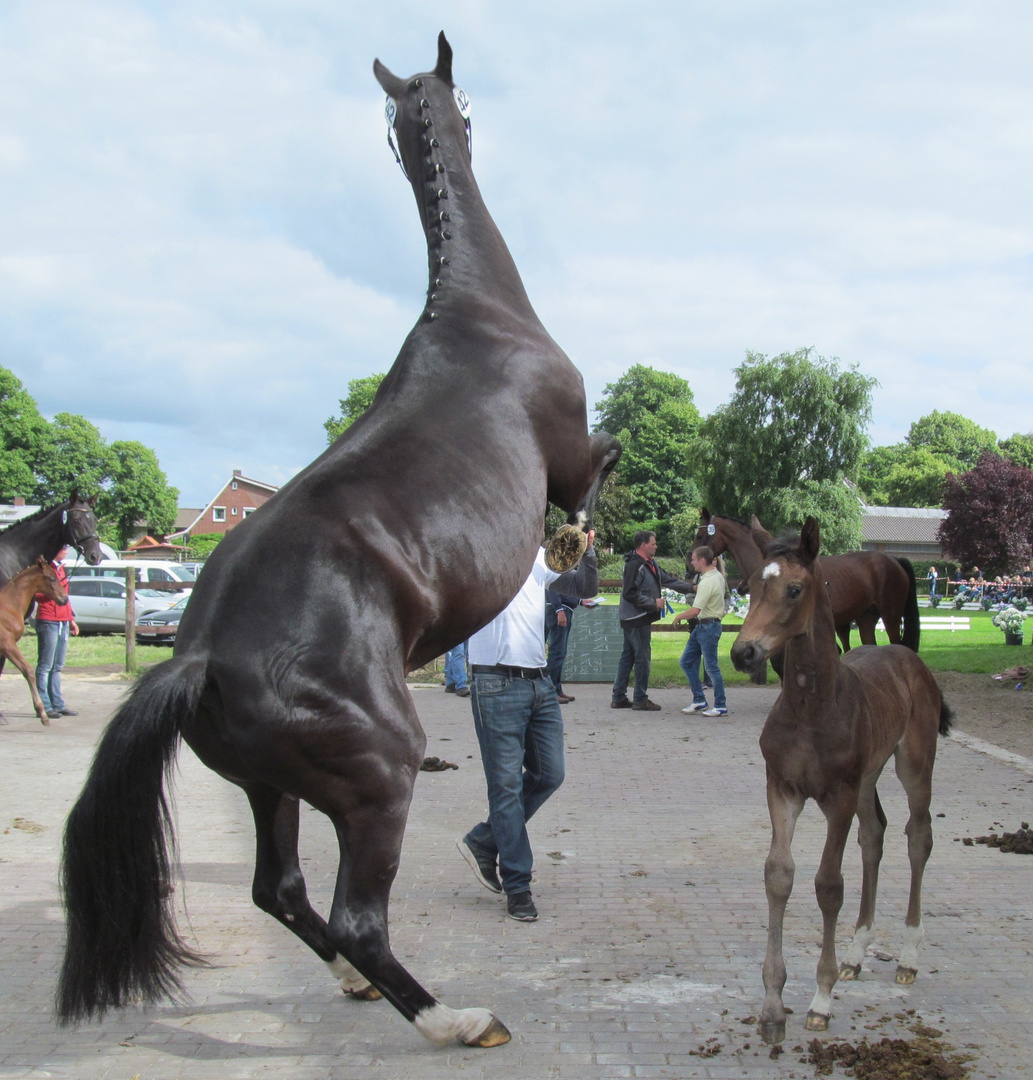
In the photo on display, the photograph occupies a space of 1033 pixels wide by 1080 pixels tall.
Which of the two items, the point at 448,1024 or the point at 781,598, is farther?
the point at 781,598

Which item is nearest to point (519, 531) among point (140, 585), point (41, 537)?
point (41, 537)

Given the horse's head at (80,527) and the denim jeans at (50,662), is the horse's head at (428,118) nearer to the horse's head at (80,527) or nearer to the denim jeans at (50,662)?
the horse's head at (80,527)

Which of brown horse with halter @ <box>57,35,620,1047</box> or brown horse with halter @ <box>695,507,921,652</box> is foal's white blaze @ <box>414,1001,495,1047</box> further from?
brown horse with halter @ <box>695,507,921,652</box>

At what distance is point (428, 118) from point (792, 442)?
40.6 m

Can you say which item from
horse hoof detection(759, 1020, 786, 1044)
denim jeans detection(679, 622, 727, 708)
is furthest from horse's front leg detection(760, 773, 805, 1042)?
denim jeans detection(679, 622, 727, 708)

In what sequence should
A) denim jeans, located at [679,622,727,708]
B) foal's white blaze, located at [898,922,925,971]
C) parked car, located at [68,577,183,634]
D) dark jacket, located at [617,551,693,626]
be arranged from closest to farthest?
foal's white blaze, located at [898,922,925,971] < denim jeans, located at [679,622,727,708] < dark jacket, located at [617,551,693,626] < parked car, located at [68,577,183,634]

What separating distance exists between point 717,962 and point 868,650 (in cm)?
169

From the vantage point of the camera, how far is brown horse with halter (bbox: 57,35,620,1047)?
2879 mm

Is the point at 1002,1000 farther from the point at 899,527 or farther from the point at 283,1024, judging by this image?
the point at 899,527

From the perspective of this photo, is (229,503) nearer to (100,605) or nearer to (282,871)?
(100,605)

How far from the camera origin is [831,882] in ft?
12.7

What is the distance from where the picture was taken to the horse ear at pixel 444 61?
139 inches

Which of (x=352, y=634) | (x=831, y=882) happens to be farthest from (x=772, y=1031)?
(x=352, y=634)

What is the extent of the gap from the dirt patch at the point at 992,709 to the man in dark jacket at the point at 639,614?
12.4 ft
